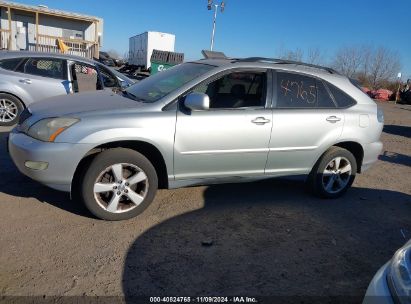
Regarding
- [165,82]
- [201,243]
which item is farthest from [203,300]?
[165,82]

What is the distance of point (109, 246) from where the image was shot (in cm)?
342

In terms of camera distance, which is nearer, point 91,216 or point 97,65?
point 91,216

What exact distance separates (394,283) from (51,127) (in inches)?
119

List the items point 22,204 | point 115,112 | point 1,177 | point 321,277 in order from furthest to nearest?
point 1,177, point 22,204, point 115,112, point 321,277

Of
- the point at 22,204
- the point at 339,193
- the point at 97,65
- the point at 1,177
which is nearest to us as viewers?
the point at 22,204

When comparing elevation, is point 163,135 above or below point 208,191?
above

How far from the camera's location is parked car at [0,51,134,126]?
7.14 m

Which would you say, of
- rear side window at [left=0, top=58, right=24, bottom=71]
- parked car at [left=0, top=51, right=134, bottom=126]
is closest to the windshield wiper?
parked car at [left=0, top=51, right=134, bottom=126]

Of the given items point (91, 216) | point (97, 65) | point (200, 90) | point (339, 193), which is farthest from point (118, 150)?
point (97, 65)

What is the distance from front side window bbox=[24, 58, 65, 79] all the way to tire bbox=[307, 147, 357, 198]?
17.1 ft

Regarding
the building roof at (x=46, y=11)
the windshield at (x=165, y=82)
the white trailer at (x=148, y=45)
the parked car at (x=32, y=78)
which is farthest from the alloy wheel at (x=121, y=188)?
the white trailer at (x=148, y=45)

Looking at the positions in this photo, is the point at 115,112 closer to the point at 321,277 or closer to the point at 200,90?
the point at 200,90

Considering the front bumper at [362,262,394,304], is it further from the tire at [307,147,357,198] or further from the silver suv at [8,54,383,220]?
the tire at [307,147,357,198]

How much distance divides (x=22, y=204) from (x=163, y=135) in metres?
1.69
